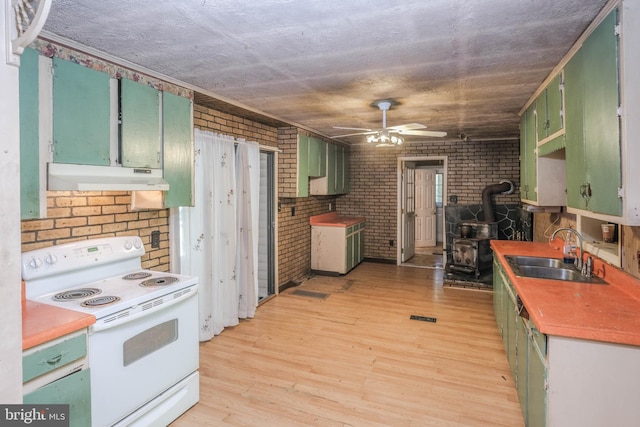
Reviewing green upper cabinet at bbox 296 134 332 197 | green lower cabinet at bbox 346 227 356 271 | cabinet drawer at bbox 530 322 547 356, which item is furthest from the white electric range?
green lower cabinet at bbox 346 227 356 271

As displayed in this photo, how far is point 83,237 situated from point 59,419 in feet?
3.96

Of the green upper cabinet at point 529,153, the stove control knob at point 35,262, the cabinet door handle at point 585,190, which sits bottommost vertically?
the stove control knob at point 35,262

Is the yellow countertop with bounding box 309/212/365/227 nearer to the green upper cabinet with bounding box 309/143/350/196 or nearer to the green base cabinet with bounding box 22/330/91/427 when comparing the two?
the green upper cabinet with bounding box 309/143/350/196

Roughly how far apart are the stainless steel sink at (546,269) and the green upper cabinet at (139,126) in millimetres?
2843

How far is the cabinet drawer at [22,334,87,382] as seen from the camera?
61.1 inches

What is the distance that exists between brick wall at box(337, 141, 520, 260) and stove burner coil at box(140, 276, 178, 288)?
5162 mm

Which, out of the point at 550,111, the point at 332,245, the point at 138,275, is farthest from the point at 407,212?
the point at 138,275

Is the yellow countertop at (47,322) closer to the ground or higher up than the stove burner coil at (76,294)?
closer to the ground

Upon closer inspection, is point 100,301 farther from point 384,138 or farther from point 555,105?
point 555,105

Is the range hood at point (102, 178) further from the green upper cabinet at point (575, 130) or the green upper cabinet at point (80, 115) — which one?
the green upper cabinet at point (575, 130)

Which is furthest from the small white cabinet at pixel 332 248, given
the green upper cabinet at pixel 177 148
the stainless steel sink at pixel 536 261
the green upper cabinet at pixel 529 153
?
the green upper cabinet at pixel 177 148

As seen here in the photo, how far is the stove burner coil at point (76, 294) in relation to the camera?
6.81 feet

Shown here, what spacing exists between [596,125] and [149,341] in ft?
9.30

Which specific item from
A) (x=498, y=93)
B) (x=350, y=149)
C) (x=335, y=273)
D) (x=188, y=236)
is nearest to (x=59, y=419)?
(x=188, y=236)
